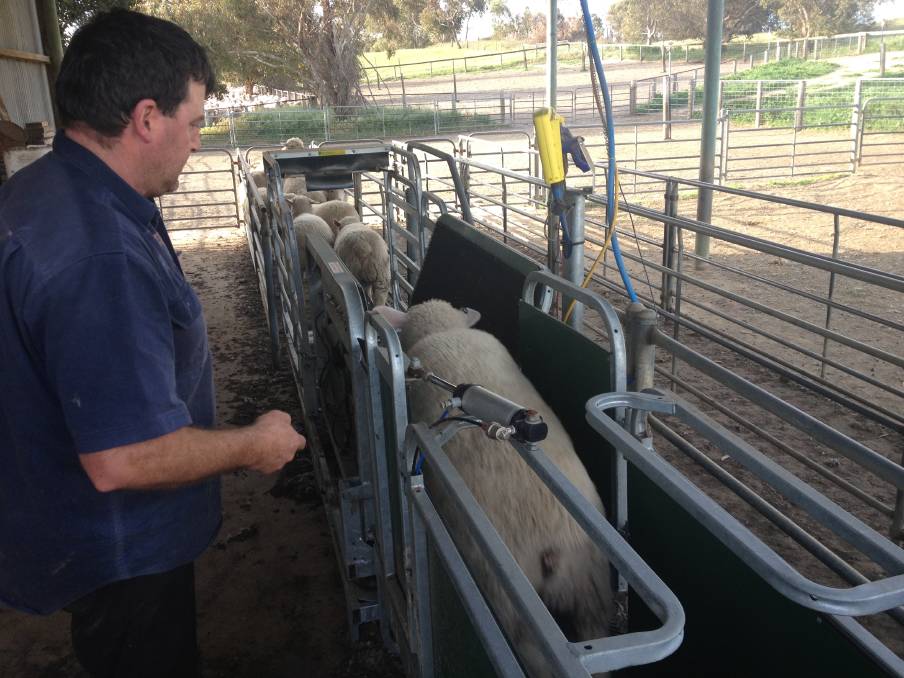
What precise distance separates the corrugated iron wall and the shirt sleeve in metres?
7.62

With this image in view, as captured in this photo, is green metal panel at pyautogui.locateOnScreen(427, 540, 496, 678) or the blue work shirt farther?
the blue work shirt

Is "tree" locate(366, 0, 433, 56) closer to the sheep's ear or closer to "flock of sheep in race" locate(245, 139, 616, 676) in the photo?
the sheep's ear

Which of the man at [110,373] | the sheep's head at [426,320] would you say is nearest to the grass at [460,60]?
the sheep's head at [426,320]

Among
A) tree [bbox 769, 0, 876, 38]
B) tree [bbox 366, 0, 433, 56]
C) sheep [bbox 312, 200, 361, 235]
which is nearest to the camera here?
sheep [bbox 312, 200, 361, 235]

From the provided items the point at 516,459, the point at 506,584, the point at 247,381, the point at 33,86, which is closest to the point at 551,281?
the point at 516,459

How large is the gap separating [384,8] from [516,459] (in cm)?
3256

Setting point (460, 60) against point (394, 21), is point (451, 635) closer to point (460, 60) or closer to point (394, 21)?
point (394, 21)

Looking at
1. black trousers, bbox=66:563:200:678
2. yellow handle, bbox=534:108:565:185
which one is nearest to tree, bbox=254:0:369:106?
yellow handle, bbox=534:108:565:185

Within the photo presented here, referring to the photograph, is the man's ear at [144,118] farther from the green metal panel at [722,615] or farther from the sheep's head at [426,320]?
the sheep's head at [426,320]

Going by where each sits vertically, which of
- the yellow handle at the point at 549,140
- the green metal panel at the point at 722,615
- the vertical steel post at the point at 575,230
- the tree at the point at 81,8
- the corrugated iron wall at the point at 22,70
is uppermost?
the tree at the point at 81,8

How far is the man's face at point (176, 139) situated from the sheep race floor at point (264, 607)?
200cm

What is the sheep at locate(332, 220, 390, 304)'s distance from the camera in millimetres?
5961

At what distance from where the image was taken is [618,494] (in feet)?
6.94

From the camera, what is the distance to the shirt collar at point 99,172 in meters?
1.67
